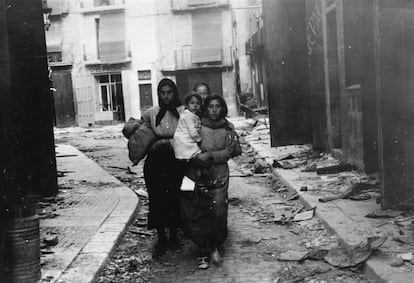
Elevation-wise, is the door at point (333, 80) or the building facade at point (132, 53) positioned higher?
the building facade at point (132, 53)

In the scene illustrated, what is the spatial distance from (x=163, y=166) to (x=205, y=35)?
31732mm

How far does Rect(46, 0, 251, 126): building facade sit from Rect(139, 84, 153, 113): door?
7 centimetres

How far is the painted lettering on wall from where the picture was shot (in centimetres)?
1096

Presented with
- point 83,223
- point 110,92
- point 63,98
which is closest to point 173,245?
point 83,223

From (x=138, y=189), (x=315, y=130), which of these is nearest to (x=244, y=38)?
(x=315, y=130)

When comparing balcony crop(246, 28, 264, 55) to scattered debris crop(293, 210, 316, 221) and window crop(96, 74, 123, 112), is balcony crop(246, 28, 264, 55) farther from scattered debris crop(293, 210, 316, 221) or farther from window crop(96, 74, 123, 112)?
scattered debris crop(293, 210, 316, 221)

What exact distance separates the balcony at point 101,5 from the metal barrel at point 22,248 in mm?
33759

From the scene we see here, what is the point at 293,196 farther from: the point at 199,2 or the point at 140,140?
the point at 199,2

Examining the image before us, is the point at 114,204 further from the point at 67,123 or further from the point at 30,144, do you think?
the point at 67,123

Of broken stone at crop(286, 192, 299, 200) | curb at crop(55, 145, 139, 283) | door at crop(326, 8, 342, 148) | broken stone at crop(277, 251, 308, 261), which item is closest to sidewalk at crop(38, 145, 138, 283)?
curb at crop(55, 145, 139, 283)

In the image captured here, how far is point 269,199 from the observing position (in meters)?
8.41

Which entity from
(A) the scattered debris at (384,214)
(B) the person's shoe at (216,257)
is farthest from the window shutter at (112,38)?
(B) the person's shoe at (216,257)

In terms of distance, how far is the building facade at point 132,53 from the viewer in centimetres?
3609

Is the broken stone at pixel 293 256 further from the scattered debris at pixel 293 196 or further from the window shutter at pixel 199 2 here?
the window shutter at pixel 199 2
